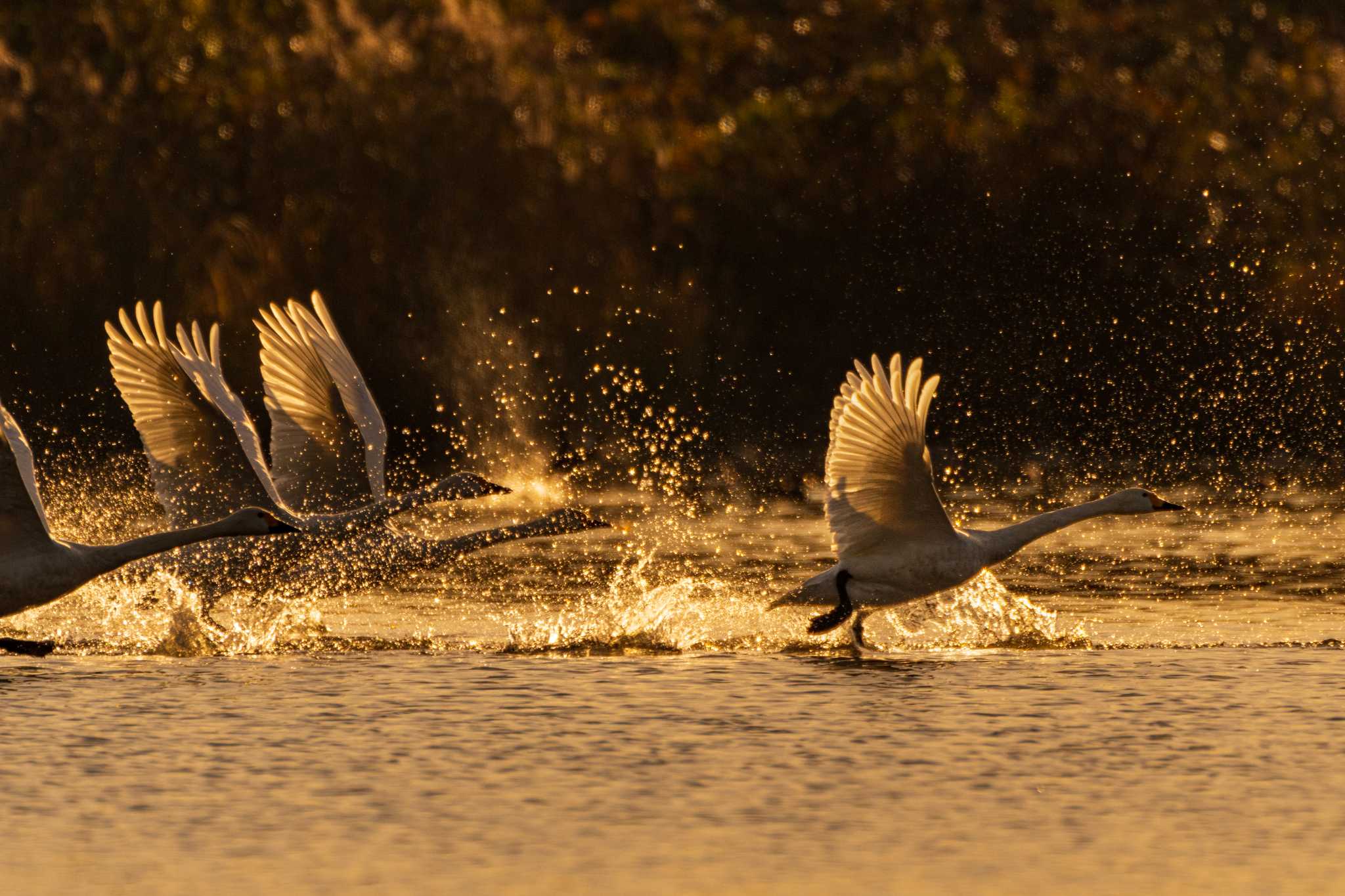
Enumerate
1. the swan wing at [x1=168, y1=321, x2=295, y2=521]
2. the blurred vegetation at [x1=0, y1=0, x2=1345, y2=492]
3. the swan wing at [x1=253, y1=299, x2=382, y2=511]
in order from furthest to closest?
1. the blurred vegetation at [x1=0, y1=0, x2=1345, y2=492]
2. the swan wing at [x1=253, y1=299, x2=382, y2=511]
3. the swan wing at [x1=168, y1=321, x2=295, y2=521]

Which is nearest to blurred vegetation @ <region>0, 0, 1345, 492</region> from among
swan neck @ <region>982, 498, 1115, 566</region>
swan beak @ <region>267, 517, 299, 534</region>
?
swan neck @ <region>982, 498, 1115, 566</region>

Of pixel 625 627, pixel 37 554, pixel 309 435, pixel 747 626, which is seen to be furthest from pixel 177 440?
pixel 747 626

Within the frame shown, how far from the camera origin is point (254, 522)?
40.5ft

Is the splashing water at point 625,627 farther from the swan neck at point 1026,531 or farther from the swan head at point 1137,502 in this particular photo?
the swan head at point 1137,502

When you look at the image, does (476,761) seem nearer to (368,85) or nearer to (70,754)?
(70,754)

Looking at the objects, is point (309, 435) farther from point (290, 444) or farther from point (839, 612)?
point (839, 612)

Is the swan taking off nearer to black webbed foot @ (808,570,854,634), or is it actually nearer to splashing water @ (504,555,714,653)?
black webbed foot @ (808,570,854,634)

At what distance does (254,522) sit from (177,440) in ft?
5.12

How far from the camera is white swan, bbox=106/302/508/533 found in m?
13.4

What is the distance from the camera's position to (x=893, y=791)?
31.0ft

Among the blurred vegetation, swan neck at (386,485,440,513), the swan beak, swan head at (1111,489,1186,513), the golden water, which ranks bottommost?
the golden water

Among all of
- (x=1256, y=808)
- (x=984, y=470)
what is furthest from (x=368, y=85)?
(x=1256, y=808)

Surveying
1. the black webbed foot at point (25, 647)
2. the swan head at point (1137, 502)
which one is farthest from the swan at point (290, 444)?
the swan head at point (1137, 502)

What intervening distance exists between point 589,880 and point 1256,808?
2.52 meters
